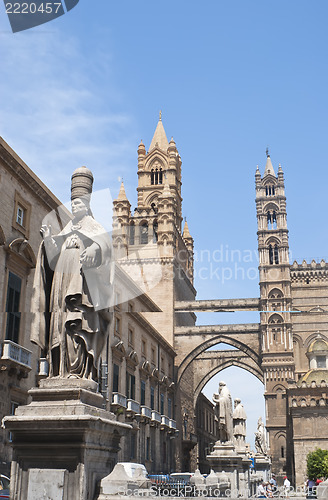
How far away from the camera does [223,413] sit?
16.4 metres

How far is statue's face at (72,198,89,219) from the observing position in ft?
16.3

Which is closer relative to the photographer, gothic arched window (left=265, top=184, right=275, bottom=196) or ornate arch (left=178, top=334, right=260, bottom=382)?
ornate arch (left=178, top=334, right=260, bottom=382)

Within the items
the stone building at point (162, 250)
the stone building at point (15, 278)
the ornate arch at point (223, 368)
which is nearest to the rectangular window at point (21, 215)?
the stone building at point (15, 278)

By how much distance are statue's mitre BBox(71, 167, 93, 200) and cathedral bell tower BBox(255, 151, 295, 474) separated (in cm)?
4137

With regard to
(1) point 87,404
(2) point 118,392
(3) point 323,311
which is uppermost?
(3) point 323,311

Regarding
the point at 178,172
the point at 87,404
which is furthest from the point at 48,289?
the point at 178,172

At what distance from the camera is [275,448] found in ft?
143

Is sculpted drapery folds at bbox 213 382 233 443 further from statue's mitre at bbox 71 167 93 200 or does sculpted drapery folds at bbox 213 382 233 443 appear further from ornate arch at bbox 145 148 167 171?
ornate arch at bbox 145 148 167 171

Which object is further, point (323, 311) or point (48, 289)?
point (323, 311)

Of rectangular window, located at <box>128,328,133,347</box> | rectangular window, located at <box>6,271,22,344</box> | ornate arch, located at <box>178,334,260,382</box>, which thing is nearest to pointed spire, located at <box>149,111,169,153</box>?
ornate arch, located at <box>178,334,260,382</box>

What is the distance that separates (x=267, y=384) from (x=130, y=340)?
17068 mm

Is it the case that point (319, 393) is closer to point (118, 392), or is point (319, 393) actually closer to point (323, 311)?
point (323, 311)

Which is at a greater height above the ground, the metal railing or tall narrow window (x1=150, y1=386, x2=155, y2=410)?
tall narrow window (x1=150, y1=386, x2=155, y2=410)

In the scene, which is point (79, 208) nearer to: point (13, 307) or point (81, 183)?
point (81, 183)
